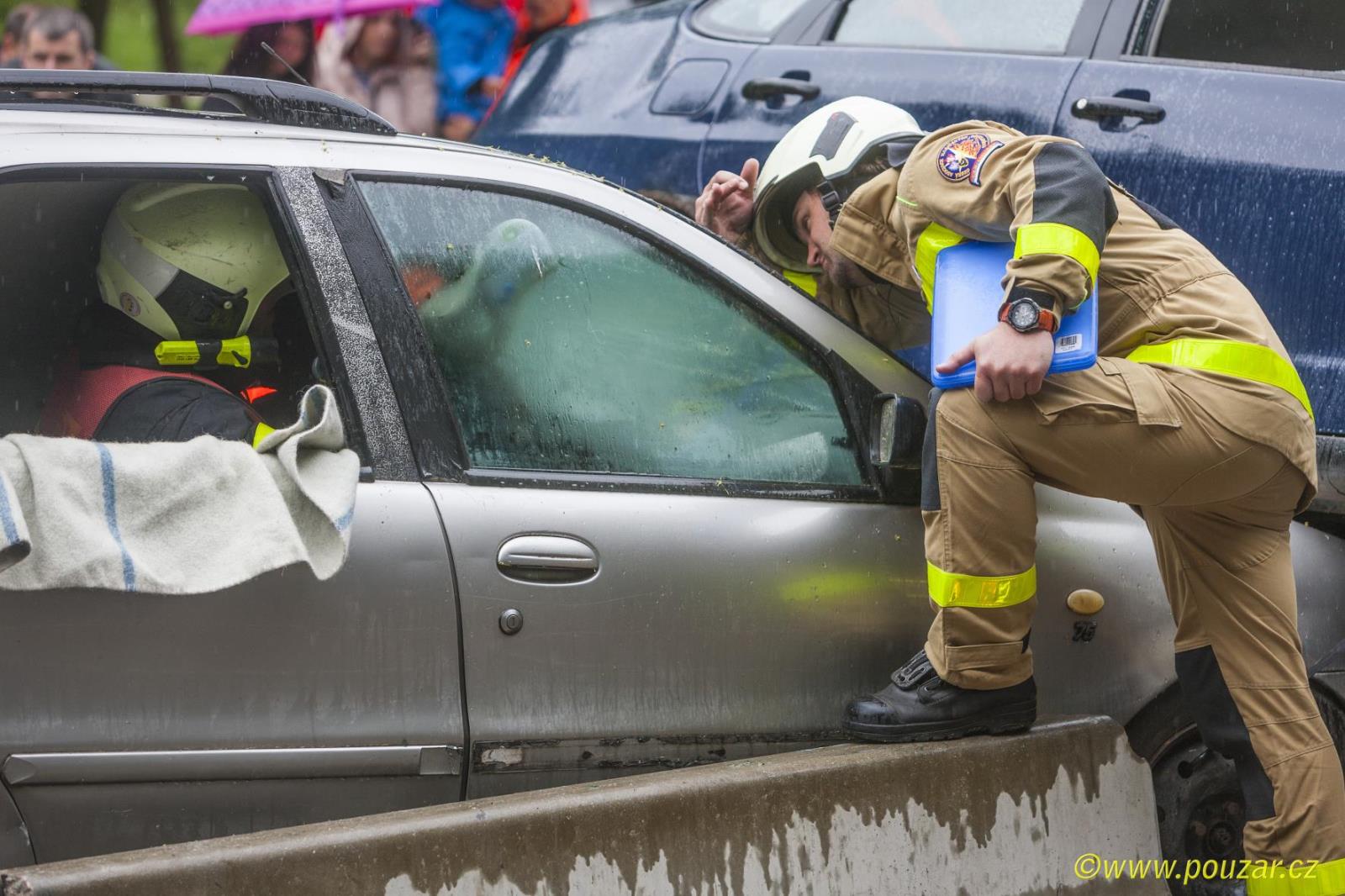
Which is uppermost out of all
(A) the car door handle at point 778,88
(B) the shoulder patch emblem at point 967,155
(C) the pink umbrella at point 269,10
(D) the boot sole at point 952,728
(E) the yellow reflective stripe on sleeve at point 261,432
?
(B) the shoulder patch emblem at point 967,155

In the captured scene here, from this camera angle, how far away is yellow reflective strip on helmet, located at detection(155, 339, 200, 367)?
8.31ft

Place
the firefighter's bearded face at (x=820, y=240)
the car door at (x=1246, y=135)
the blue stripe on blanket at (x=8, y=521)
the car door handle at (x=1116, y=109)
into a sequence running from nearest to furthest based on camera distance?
the blue stripe on blanket at (x=8, y=521)
the firefighter's bearded face at (x=820, y=240)
the car door at (x=1246, y=135)
the car door handle at (x=1116, y=109)

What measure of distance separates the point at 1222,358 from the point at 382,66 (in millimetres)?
5347

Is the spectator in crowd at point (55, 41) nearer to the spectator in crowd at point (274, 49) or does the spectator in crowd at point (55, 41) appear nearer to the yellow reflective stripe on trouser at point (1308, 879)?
the spectator in crowd at point (274, 49)

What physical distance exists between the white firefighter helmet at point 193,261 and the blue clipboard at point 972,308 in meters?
1.12

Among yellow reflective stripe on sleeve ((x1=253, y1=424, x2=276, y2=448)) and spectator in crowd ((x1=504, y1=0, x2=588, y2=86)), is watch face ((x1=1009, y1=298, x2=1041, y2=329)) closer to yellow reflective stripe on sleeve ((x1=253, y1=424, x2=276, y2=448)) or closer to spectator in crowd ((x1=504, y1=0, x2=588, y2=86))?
yellow reflective stripe on sleeve ((x1=253, y1=424, x2=276, y2=448))

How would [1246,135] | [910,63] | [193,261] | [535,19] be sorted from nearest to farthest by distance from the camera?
[193,261] < [1246,135] < [910,63] < [535,19]

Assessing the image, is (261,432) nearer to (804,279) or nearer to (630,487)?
(630,487)

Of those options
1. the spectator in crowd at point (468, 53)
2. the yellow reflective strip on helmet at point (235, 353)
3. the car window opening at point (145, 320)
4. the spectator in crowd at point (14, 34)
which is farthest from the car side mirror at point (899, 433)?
the spectator in crowd at point (468, 53)

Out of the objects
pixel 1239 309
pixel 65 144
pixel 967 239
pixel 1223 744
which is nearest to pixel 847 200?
pixel 967 239

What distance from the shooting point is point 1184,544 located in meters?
2.88

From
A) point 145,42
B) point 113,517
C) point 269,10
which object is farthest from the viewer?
point 145,42

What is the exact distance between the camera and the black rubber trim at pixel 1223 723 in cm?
286

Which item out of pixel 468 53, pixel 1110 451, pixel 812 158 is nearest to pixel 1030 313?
pixel 1110 451
